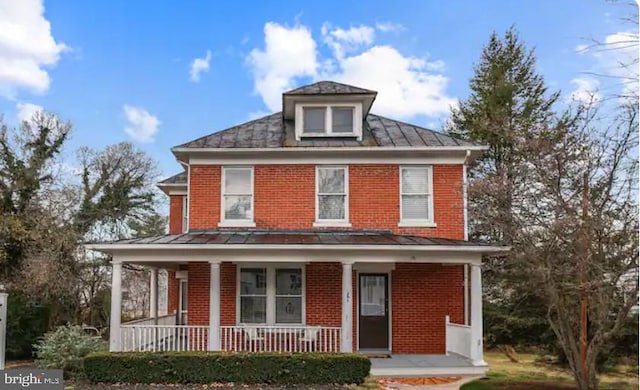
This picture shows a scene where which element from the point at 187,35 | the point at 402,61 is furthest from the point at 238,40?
the point at 402,61

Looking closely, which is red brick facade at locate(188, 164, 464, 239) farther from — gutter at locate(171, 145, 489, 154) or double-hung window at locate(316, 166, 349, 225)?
gutter at locate(171, 145, 489, 154)

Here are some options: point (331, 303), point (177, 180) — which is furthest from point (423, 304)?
point (177, 180)

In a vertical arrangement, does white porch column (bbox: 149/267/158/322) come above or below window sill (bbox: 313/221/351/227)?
below

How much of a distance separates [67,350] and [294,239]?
557cm

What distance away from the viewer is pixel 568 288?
8992 millimetres

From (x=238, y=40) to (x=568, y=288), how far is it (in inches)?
503

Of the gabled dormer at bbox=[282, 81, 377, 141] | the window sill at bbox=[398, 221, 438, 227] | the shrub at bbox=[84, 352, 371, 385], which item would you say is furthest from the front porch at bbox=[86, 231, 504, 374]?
the gabled dormer at bbox=[282, 81, 377, 141]

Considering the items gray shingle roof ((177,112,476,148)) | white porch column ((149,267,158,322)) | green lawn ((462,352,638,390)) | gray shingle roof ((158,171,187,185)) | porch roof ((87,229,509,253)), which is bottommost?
green lawn ((462,352,638,390))

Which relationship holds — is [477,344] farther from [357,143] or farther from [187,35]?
[187,35]

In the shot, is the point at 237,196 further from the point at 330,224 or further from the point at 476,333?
the point at 476,333

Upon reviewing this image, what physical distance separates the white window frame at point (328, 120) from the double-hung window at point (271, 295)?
12.5 feet

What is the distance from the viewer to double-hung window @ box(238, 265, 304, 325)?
14.4 m

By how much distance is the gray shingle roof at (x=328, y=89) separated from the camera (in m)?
15.3

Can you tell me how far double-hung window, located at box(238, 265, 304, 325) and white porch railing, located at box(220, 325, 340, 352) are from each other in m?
0.61
